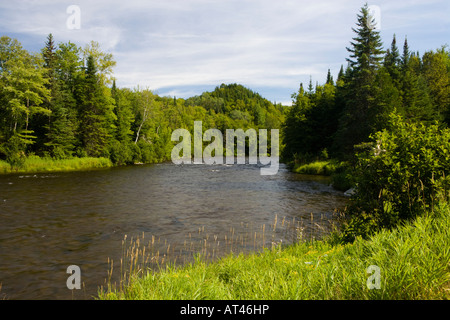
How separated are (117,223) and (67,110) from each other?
40.7 m

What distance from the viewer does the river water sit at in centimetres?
1017

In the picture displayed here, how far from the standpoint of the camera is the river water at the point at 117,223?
1017cm

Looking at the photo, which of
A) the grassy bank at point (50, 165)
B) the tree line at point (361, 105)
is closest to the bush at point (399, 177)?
the tree line at point (361, 105)

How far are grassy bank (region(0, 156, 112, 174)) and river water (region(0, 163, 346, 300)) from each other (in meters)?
11.4

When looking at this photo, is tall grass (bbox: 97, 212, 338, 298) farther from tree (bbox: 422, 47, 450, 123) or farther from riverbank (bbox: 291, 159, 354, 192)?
tree (bbox: 422, 47, 450, 123)

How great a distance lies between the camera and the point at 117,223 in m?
16.0

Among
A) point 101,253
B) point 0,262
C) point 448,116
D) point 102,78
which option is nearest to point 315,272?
point 101,253

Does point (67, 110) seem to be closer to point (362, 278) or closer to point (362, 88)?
point (362, 88)

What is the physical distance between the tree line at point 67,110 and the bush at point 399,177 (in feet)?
138

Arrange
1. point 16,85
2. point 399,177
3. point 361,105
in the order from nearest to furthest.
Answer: point 399,177 < point 361,105 < point 16,85

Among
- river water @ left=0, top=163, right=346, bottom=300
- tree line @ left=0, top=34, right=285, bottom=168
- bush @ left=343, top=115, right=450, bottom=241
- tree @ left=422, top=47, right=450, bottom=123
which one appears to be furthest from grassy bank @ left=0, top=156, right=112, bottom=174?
tree @ left=422, top=47, right=450, bottom=123

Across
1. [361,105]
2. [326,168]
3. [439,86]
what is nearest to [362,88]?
[361,105]

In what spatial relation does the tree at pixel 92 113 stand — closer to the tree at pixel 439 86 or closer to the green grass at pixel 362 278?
the green grass at pixel 362 278
